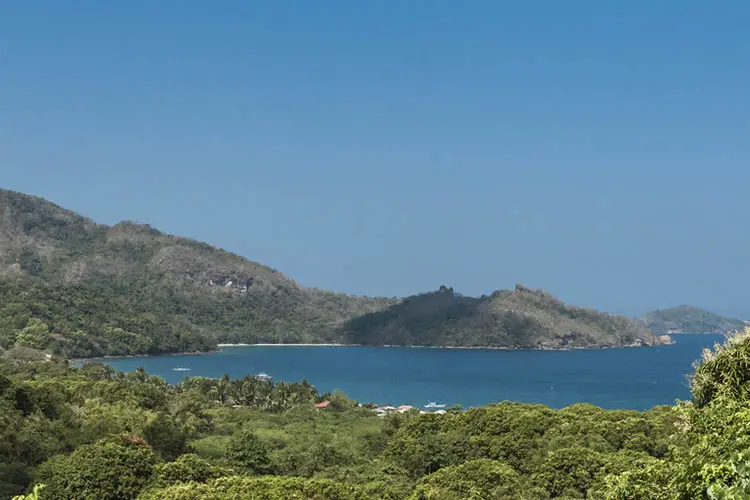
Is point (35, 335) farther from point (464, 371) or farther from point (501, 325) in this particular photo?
point (501, 325)

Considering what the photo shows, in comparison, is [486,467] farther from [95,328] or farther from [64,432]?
[95,328]

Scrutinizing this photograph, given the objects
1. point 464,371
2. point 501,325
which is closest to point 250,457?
point 464,371

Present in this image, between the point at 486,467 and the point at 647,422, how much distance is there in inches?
391

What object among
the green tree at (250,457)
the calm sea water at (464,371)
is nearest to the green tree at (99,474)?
the green tree at (250,457)

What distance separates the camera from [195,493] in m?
17.6

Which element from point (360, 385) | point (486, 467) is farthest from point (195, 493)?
point (360, 385)

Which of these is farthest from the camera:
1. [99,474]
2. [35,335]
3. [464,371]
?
[464,371]

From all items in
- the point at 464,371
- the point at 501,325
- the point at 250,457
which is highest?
the point at 501,325

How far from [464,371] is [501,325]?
58.2m

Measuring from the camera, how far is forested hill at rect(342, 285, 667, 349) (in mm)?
176312

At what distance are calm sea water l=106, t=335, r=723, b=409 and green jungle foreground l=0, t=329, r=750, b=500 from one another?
5113cm

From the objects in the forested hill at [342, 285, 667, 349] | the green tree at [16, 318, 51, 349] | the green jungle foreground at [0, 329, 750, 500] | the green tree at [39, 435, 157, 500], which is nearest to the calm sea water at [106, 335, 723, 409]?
the forested hill at [342, 285, 667, 349]

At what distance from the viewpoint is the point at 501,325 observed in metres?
179

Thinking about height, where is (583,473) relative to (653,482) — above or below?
below
